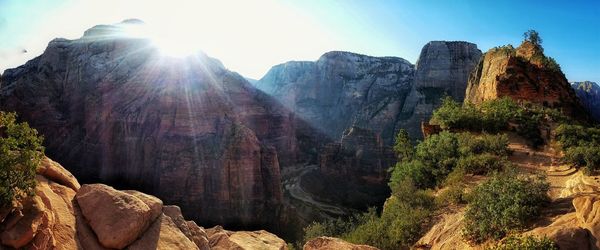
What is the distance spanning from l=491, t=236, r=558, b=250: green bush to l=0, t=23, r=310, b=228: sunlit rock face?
38.6 meters

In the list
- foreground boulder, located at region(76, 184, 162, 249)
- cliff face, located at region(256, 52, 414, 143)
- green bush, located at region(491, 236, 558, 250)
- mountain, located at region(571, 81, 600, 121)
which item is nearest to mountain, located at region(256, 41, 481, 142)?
cliff face, located at region(256, 52, 414, 143)

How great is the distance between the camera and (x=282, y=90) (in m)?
151

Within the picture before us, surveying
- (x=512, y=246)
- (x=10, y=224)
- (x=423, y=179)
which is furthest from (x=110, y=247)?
(x=423, y=179)

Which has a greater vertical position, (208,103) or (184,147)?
(208,103)

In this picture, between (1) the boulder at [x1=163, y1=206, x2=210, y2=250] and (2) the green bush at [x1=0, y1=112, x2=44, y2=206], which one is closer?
(2) the green bush at [x1=0, y1=112, x2=44, y2=206]

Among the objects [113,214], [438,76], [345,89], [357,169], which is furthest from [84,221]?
Result: [345,89]

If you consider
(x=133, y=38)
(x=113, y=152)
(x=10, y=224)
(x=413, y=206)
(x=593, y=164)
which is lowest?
(x=113, y=152)

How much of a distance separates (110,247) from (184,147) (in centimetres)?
4343

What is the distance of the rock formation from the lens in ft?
30.0

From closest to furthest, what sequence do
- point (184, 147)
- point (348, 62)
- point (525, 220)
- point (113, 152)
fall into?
point (525, 220) < point (184, 147) < point (113, 152) < point (348, 62)

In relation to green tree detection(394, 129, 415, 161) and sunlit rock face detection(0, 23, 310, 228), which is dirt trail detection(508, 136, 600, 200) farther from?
sunlit rock face detection(0, 23, 310, 228)

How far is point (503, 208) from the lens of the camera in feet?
40.2

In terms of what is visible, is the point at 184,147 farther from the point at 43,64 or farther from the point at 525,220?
the point at 525,220

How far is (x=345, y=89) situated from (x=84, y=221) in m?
129
